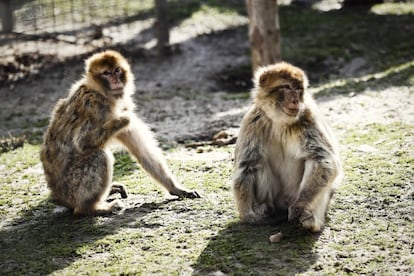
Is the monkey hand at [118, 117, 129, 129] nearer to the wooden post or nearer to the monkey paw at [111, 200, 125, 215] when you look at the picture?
the monkey paw at [111, 200, 125, 215]

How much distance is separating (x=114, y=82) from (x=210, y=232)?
161 centimetres

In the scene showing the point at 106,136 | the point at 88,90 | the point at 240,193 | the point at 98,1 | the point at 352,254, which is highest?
the point at 98,1

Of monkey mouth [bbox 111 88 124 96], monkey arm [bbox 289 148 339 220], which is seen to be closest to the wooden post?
monkey mouth [bbox 111 88 124 96]

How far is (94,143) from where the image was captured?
5.43m

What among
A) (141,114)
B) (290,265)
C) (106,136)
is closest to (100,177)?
(106,136)

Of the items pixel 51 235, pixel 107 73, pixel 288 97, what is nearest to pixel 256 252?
pixel 288 97

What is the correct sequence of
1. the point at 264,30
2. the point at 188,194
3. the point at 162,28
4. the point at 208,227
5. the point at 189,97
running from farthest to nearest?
the point at 162,28 < the point at 189,97 < the point at 264,30 < the point at 188,194 < the point at 208,227

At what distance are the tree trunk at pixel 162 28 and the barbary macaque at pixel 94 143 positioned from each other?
486cm

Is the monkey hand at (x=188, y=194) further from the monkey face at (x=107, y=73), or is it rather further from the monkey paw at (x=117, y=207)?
the monkey face at (x=107, y=73)

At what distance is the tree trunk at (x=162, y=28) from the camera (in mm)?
10633

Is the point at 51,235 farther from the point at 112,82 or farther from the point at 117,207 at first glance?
the point at 112,82

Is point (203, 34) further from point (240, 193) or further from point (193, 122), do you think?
point (240, 193)

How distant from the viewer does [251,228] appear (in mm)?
4879

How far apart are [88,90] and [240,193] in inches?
66.1
